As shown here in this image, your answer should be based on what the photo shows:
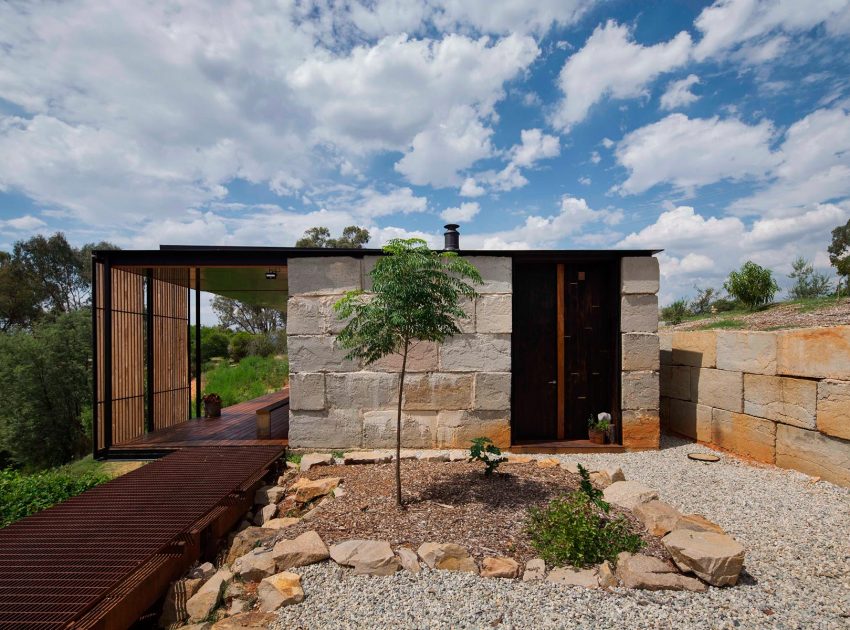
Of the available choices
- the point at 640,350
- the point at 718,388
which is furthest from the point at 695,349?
the point at 640,350

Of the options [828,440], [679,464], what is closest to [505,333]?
[679,464]

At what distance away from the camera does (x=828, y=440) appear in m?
4.50

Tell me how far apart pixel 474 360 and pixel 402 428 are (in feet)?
4.41

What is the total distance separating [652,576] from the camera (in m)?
2.69

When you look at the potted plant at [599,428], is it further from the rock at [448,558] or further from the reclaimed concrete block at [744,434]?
the rock at [448,558]

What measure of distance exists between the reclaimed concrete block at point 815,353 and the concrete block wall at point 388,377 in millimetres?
3234

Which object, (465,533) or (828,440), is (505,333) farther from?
(828,440)

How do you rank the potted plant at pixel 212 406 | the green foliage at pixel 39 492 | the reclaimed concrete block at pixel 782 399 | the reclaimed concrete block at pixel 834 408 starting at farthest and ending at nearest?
the potted plant at pixel 212 406 → the green foliage at pixel 39 492 → the reclaimed concrete block at pixel 782 399 → the reclaimed concrete block at pixel 834 408

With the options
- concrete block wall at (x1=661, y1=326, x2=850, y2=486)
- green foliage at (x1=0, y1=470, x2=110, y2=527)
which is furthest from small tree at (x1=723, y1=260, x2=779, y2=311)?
green foliage at (x1=0, y1=470, x2=110, y2=527)

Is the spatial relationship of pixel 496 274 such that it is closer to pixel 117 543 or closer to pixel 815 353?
pixel 815 353

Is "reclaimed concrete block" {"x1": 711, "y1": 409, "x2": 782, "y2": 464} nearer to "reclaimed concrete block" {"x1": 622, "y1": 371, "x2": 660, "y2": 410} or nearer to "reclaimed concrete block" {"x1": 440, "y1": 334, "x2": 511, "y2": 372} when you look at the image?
"reclaimed concrete block" {"x1": 622, "y1": 371, "x2": 660, "y2": 410}

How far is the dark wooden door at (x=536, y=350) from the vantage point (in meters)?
6.05

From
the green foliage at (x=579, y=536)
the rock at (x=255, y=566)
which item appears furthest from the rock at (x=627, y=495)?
the rock at (x=255, y=566)

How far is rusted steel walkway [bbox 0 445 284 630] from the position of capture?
242cm
